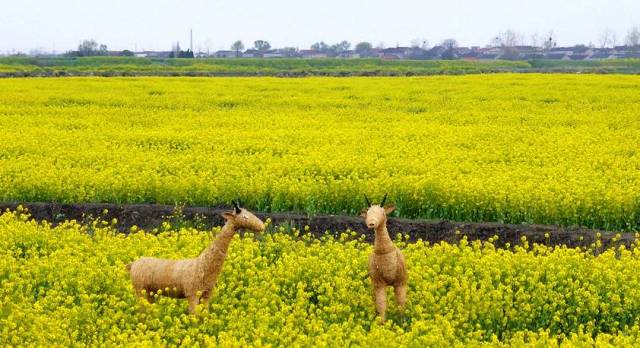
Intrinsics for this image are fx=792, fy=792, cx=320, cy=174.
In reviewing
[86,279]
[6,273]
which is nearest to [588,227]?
[86,279]

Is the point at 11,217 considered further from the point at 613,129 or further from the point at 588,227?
the point at 613,129

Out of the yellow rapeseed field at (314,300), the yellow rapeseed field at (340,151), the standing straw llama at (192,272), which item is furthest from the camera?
the yellow rapeseed field at (340,151)

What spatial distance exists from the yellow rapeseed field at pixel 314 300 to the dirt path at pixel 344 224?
168cm

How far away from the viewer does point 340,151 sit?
17578 millimetres

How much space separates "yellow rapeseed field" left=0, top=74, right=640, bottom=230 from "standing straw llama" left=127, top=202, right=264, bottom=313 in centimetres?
538

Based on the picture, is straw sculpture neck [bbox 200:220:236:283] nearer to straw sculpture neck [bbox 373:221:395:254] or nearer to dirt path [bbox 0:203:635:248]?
straw sculpture neck [bbox 373:221:395:254]

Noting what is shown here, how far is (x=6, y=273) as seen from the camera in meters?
9.23

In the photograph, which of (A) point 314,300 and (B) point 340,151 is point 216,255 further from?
(B) point 340,151

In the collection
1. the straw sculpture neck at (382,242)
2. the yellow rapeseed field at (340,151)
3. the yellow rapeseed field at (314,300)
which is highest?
the straw sculpture neck at (382,242)

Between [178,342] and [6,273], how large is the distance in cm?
310

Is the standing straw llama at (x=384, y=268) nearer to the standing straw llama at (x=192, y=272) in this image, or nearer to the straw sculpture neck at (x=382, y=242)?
the straw sculpture neck at (x=382, y=242)

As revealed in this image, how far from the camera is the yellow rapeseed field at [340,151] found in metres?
13.2

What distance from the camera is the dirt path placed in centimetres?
1183

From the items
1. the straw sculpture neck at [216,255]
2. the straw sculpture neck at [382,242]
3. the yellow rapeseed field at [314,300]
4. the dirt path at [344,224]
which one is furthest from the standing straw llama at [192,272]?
the dirt path at [344,224]
